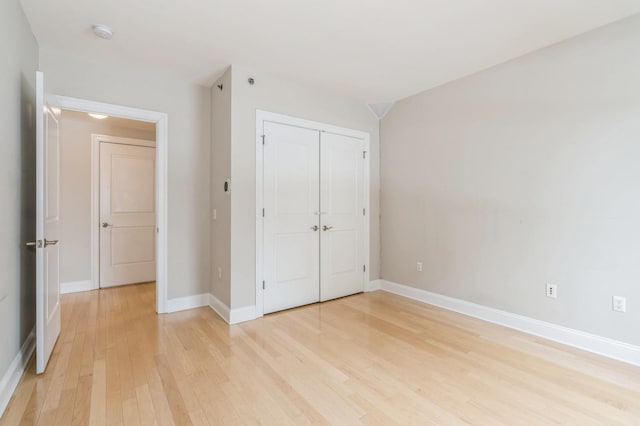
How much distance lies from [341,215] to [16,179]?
2965 mm

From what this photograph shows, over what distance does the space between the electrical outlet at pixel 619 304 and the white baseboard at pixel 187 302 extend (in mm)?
3778

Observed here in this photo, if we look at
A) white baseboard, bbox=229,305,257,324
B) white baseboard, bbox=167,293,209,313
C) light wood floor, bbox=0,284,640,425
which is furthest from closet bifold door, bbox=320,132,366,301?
white baseboard, bbox=167,293,209,313

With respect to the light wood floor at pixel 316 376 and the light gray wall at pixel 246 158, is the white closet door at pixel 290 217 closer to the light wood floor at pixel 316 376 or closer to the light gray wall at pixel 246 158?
the light gray wall at pixel 246 158

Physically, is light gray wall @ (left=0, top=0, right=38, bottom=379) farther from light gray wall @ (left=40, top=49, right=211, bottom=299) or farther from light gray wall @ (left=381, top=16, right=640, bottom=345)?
A: light gray wall @ (left=381, top=16, right=640, bottom=345)

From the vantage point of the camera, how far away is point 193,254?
343 cm

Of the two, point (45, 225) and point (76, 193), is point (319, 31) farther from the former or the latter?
point (76, 193)

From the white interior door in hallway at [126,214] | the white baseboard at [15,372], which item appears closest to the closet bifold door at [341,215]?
the white baseboard at [15,372]

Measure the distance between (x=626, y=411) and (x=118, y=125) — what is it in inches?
230

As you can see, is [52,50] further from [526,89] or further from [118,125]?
[526,89]

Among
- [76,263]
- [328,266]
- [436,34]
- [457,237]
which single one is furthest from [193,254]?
[436,34]

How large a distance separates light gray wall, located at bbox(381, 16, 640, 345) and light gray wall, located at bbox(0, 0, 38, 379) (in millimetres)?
3644

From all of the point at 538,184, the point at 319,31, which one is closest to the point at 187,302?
the point at 319,31

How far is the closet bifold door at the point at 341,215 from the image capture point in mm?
3691

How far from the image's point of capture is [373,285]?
4172mm
